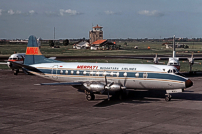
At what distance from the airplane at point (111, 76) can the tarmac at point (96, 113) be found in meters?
1.50

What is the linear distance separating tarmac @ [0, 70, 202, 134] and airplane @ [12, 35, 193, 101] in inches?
59.2

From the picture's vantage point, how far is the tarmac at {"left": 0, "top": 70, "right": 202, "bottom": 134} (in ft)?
59.3

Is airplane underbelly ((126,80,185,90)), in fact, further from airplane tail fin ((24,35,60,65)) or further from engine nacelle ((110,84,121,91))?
airplane tail fin ((24,35,60,65))

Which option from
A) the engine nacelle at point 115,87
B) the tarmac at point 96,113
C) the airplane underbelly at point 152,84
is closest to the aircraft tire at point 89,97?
the tarmac at point 96,113

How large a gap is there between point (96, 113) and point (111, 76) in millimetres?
6444

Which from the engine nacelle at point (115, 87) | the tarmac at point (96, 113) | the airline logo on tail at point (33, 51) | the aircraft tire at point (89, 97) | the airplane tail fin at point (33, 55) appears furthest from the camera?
the airline logo on tail at point (33, 51)

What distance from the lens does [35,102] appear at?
26.5 metres

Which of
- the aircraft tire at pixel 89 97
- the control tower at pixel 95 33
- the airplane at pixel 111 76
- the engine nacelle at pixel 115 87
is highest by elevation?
the control tower at pixel 95 33

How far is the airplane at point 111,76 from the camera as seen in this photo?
26.0 m

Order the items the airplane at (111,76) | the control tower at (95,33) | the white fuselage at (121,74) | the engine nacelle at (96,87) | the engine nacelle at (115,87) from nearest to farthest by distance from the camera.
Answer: the engine nacelle at (96,87) → the engine nacelle at (115,87) → the airplane at (111,76) → the white fuselage at (121,74) → the control tower at (95,33)

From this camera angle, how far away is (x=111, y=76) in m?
27.9

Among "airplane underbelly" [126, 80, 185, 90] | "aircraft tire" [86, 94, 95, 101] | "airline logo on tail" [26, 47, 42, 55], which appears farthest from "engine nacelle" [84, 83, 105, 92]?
"airline logo on tail" [26, 47, 42, 55]

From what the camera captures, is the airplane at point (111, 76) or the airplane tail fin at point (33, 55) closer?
the airplane at point (111, 76)

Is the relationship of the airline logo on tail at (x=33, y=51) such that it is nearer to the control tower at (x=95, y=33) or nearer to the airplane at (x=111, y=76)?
the airplane at (x=111, y=76)
